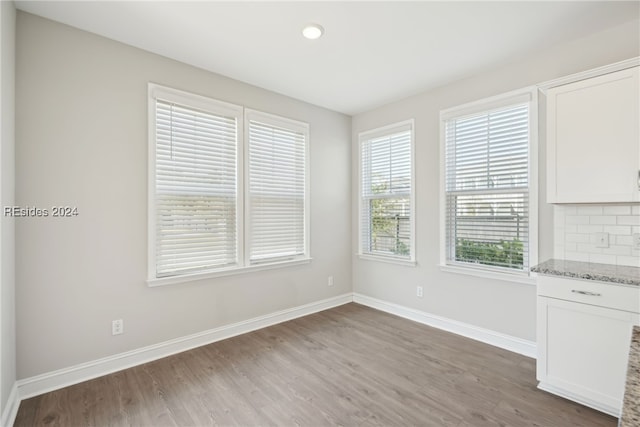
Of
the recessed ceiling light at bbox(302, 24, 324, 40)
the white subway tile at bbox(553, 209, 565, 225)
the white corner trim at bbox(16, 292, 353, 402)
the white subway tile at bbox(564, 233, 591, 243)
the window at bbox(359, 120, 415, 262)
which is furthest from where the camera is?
the window at bbox(359, 120, 415, 262)

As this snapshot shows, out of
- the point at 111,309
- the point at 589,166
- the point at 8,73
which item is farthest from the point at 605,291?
the point at 8,73

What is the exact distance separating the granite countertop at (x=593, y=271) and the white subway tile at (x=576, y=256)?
6cm

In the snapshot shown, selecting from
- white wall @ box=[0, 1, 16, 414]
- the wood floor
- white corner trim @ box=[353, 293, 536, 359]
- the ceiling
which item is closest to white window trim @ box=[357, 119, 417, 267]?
white corner trim @ box=[353, 293, 536, 359]

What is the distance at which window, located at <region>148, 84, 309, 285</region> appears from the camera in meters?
2.79

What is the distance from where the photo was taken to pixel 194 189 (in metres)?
2.98

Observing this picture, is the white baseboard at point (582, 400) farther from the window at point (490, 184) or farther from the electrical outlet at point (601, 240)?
the electrical outlet at point (601, 240)

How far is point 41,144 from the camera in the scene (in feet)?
7.37

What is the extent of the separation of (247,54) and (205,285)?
2.24m

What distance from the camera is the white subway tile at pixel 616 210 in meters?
2.33

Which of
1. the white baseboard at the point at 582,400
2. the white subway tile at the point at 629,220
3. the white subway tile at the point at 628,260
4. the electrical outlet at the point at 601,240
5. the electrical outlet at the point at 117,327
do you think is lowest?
the white baseboard at the point at 582,400

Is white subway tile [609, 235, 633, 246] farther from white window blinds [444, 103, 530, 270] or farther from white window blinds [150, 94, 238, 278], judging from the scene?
white window blinds [150, 94, 238, 278]

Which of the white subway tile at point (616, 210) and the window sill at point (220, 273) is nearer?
the white subway tile at point (616, 210)

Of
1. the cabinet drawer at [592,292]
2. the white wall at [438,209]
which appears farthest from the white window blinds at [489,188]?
the cabinet drawer at [592,292]

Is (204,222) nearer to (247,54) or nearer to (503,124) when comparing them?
(247,54)
